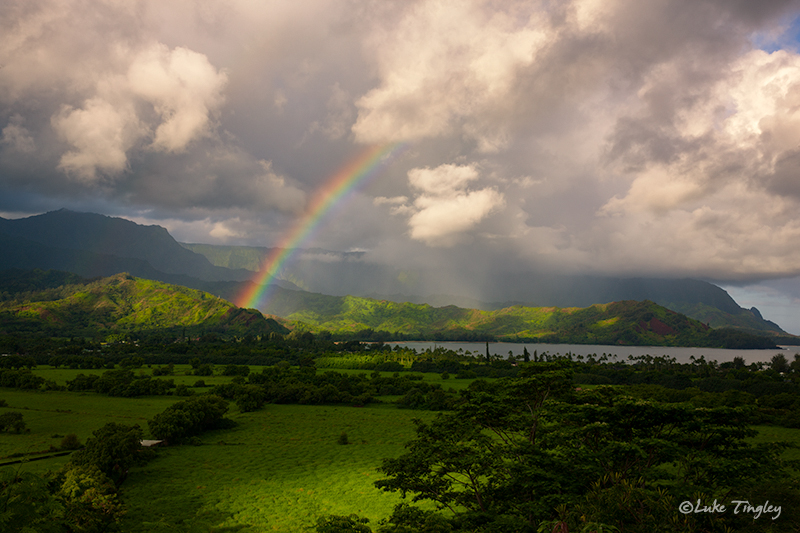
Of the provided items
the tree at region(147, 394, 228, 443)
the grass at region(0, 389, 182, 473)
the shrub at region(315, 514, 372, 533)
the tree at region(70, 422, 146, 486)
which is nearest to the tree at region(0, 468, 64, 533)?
the shrub at region(315, 514, 372, 533)

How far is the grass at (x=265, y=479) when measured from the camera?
33.0 metres

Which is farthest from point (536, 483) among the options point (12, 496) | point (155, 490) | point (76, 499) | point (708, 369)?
point (708, 369)

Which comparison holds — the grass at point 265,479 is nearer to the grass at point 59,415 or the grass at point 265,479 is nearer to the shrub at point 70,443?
the shrub at point 70,443

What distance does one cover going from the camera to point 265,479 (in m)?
42.7

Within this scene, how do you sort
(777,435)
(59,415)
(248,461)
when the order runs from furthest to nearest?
(59,415)
(777,435)
(248,461)

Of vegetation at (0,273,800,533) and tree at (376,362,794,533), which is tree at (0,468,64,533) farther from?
tree at (376,362,794,533)

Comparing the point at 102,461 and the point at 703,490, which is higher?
the point at 703,490

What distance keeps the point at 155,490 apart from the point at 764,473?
46.2 metres

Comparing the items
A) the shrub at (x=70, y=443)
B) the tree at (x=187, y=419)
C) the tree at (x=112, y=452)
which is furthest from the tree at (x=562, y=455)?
the shrub at (x=70, y=443)

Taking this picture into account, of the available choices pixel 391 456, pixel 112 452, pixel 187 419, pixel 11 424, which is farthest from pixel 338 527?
pixel 11 424

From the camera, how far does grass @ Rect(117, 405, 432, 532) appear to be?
108ft

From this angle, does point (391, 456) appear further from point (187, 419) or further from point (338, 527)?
point (338, 527)

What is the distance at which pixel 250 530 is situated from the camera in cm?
3120

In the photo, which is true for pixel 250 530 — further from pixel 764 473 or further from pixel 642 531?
pixel 764 473
